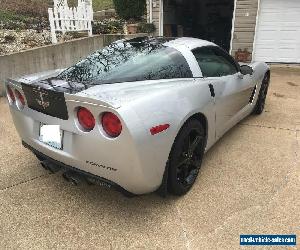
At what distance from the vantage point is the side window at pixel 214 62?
3.46 metres

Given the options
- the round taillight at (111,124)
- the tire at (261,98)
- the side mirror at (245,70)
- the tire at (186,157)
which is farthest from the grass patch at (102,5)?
the round taillight at (111,124)

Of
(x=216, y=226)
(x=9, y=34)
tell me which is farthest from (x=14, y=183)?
(x=9, y=34)

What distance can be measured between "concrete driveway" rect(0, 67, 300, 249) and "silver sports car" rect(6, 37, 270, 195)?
292 millimetres

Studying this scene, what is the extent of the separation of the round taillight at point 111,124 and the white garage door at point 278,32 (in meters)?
9.16

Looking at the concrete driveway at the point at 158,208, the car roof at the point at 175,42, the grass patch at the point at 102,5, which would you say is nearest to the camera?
the concrete driveway at the point at 158,208

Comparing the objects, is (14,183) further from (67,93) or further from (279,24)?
(279,24)

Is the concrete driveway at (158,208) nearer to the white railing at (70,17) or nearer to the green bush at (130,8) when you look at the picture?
the white railing at (70,17)

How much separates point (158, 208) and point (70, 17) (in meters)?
7.83

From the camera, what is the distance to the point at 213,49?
12.7 ft

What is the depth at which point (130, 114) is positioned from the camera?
2.27 meters

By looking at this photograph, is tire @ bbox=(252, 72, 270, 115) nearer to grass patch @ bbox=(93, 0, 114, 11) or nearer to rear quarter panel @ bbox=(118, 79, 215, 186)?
rear quarter panel @ bbox=(118, 79, 215, 186)

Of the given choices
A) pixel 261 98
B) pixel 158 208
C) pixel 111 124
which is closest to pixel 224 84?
pixel 158 208

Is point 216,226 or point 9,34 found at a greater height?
point 9,34

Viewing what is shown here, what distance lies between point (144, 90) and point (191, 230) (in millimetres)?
1248
